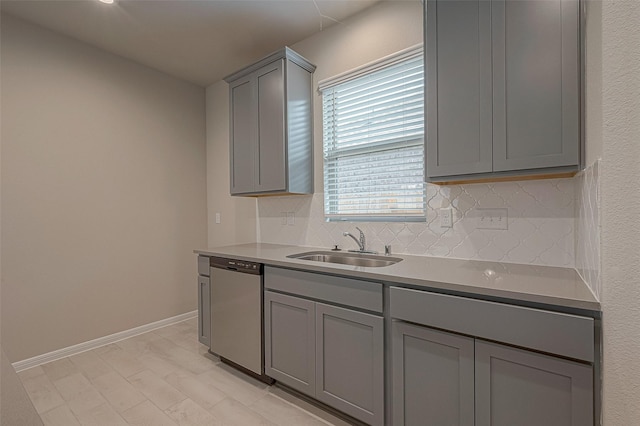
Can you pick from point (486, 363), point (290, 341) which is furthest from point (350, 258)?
point (486, 363)

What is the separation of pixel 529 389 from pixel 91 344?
3460mm

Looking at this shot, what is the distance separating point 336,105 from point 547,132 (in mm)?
1619

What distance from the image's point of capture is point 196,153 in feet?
12.5

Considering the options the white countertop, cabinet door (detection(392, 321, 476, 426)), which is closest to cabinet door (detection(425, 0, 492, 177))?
the white countertop

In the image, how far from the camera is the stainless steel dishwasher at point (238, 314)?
2203mm

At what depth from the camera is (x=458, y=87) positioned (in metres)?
1.62

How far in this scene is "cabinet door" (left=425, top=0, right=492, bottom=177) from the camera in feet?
5.08

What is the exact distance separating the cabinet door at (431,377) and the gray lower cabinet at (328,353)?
10cm

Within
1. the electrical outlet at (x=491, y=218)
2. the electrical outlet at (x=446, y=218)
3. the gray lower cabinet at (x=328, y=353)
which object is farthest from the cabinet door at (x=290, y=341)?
Result: the electrical outlet at (x=491, y=218)

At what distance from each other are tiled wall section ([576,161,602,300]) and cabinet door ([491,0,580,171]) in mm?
161

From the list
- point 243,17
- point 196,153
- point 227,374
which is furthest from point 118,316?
point 243,17

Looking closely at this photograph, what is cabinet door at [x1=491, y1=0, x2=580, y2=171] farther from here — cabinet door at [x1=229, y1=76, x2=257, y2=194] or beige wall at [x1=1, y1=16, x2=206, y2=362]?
beige wall at [x1=1, y1=16, x2=206, y2=362]

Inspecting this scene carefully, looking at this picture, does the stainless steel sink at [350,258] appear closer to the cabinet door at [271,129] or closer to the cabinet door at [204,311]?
the cabinet door at [271,129]

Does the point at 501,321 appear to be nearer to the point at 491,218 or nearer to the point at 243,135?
the point at 491,218
